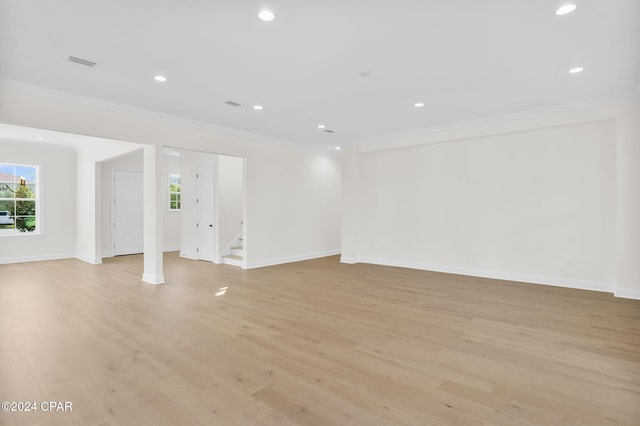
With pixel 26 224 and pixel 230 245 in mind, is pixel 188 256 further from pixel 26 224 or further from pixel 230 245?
pixel 26 224

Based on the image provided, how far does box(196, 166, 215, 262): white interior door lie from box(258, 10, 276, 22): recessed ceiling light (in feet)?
17.8

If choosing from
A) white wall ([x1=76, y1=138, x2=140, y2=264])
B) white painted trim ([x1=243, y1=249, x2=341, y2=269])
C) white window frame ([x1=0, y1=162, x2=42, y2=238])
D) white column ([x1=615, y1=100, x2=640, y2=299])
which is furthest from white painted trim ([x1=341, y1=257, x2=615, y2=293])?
white window frame ([x1=0, y1=162, x2=42, y2=238])

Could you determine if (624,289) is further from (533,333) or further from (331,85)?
(331,85)

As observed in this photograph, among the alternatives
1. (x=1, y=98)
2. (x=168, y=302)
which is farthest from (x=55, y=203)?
(x=168, y=302)

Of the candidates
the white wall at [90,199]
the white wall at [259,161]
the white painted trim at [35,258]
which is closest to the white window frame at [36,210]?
the white painted trim at [35,258]

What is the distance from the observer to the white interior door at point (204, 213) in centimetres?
761

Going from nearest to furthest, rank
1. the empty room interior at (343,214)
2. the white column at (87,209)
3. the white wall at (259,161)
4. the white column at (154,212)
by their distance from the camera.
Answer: the empty room interior at (343,214), the white wall at (259,161), the white column at (154,212), the white column at (87,209)

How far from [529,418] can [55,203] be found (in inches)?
393

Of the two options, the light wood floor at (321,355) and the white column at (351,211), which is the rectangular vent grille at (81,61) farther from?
the white column at (351,211)

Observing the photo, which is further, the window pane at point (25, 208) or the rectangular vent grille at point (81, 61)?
the window pane at point (25, 208)

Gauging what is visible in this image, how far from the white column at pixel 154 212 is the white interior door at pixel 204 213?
216 centimetres

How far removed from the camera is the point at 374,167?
289 inches

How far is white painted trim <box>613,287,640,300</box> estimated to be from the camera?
4383mm

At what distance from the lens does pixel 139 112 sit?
4.93 m
